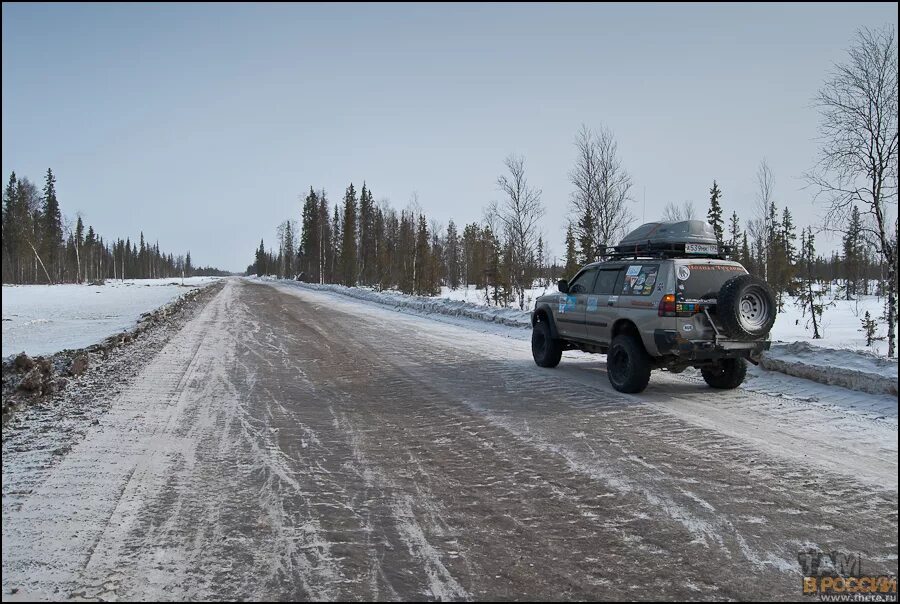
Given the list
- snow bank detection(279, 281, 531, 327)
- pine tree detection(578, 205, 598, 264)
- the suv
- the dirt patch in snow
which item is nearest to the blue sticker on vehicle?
the suv

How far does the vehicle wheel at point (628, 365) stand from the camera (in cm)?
758

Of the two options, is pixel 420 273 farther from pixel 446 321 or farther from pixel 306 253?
pixel 306 253

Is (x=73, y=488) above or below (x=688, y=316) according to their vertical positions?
below

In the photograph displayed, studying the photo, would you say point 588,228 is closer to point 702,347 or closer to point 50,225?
point 702,347

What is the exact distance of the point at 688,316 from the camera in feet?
23.2

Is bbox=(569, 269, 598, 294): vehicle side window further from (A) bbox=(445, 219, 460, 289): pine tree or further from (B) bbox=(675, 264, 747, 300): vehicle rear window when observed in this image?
(A) bbox=(445, 219, 460, 289): pine tree

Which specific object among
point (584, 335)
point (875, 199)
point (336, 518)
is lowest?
point (336, 518)

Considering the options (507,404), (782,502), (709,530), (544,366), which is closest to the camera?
(709,530)

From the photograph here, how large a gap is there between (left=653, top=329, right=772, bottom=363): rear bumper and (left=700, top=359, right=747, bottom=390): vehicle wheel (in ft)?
2.66

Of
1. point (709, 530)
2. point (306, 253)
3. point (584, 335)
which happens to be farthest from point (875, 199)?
point (306, 253)

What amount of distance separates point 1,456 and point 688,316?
771 cm

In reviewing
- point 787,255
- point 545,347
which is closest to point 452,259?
point 787,255

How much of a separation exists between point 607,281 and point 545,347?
6.42ft

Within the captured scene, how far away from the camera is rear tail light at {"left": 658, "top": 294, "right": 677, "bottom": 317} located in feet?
23.4
